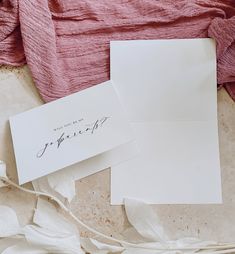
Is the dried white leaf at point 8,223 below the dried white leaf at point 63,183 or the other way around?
below

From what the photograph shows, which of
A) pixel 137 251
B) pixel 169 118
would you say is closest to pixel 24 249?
pixel 137 251

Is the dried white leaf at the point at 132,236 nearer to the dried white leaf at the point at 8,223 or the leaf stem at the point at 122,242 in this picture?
the leaf stem at the point at 122,242

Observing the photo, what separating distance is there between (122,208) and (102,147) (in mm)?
77

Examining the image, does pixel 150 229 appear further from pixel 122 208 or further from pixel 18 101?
pixel 18 101

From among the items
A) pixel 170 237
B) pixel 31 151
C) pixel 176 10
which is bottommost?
pixel 170 237

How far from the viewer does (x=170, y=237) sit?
1.80 feet

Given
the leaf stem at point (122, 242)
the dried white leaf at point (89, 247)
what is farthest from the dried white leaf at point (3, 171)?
the dried white leaf at point (89, 247)

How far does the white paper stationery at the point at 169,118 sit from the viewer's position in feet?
1.82

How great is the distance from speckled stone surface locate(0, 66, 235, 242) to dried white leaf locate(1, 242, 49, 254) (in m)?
0.03

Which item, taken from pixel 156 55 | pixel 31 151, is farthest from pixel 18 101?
pixel 156 55

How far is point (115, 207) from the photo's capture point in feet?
1.84

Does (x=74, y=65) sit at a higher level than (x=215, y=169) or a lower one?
higher

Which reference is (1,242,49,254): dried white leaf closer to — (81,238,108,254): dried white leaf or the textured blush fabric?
(81,238,108,254): dried white leaf

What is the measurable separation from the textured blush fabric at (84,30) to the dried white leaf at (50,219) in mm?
132
